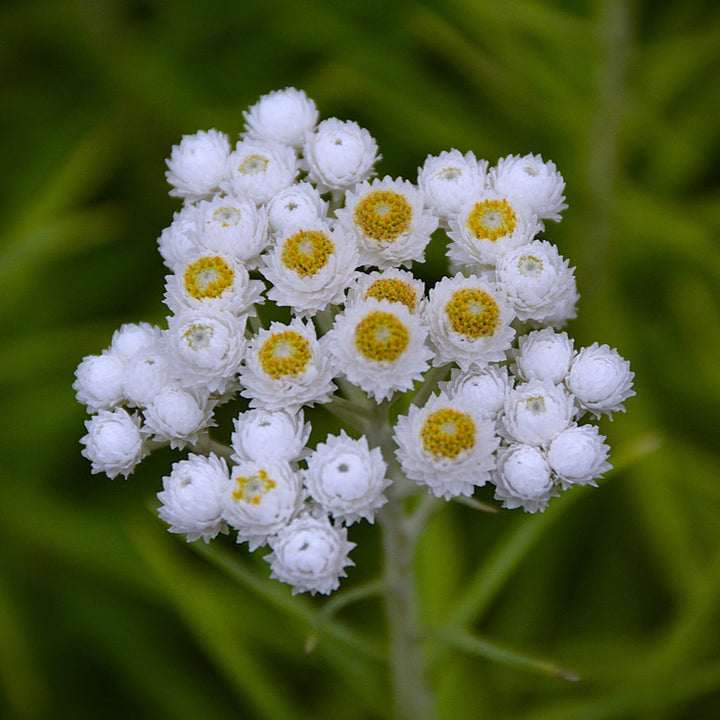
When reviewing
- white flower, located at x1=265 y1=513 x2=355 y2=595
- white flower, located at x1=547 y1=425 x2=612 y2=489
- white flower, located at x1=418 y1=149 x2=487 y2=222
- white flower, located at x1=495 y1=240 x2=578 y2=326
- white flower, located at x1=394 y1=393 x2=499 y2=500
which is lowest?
white flower, located at x1=265 y1=513 x2=355 y2=595

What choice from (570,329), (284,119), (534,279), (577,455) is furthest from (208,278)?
(570,329)

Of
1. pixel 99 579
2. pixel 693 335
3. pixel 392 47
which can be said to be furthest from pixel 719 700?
pixel 392 47

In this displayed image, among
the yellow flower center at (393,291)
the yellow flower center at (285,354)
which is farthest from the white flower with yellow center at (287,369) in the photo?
the yellow flower center at (393,291)

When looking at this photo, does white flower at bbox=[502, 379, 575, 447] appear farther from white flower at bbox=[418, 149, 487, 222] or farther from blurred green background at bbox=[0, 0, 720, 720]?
blurred green background at bbox=[0, 0, 720, 720]

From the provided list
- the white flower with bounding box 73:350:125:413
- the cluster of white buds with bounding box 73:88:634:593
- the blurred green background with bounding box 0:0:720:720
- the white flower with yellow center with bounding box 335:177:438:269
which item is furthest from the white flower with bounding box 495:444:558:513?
the blurred green background with bounding box 0:0:720:720

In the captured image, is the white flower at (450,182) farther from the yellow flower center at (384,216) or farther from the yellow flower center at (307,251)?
the yellow flower center at (307,251)

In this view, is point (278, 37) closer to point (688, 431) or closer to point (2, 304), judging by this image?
point (2, 304)
